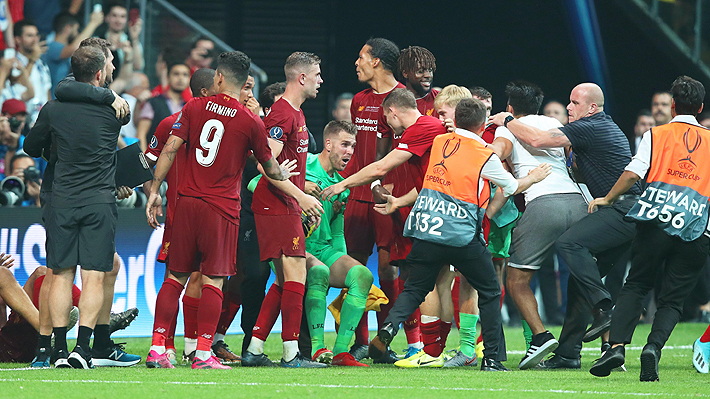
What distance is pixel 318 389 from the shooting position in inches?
208

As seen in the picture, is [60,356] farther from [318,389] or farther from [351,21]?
[351,21]

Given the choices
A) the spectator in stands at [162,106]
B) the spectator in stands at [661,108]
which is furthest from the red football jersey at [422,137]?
the spectator in stands at [661,108]

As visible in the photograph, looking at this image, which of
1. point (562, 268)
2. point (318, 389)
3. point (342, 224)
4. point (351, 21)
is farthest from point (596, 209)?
point (351, 21)

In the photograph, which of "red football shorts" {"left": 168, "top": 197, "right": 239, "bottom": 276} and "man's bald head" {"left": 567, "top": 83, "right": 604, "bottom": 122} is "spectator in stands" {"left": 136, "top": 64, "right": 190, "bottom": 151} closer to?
"red football shorts" {"left": 168, "top": 197, "right": 239, "bottom": 276}

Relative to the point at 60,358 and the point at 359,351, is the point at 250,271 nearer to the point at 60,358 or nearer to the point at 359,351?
the point at 359,351

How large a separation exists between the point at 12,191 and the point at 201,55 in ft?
14.2

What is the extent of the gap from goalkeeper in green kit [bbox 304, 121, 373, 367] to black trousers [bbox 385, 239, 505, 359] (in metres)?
0.66

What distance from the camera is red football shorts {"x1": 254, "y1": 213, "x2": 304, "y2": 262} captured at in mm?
6715

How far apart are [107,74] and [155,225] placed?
46.4 inches

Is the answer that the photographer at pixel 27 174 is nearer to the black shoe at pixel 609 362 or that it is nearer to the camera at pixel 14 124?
the camera at pixel 14 124

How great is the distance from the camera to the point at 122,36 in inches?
476

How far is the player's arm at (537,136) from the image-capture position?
694 cm

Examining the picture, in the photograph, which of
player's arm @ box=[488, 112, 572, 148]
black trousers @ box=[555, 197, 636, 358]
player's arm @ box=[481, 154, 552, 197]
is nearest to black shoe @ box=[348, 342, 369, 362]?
black trousers @ box=[555, 197, 636, 358]

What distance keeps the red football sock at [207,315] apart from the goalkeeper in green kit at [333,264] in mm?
920
